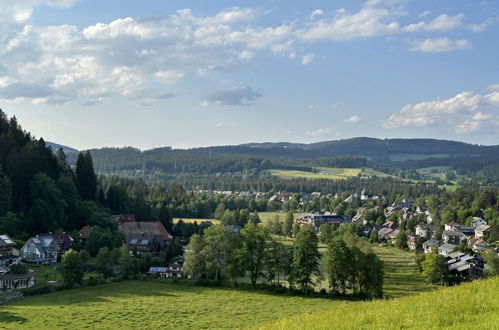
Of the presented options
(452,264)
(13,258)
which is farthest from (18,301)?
(452,264)

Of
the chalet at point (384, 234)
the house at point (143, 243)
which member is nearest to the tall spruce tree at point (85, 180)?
the house at point (143, 243)

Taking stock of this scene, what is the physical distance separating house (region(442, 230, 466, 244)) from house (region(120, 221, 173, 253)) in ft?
180

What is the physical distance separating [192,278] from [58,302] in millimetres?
17860

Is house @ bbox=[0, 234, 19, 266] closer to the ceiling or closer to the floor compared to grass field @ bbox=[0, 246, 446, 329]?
closer to the ceiling

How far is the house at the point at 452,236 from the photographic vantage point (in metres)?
89.8

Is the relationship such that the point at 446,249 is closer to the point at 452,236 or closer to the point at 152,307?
the point at 452,236

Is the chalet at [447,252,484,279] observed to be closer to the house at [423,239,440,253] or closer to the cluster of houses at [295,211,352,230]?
the house at [423,239,440,253]

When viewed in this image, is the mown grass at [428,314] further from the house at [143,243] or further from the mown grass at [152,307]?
the house at [143,243]

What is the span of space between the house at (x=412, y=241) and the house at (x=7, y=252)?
71.3 metres

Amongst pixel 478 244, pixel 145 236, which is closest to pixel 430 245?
pixel 478 244

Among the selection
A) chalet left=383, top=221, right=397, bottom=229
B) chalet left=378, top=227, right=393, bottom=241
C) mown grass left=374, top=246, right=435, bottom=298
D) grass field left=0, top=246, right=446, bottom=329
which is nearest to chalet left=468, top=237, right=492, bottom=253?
mown grass left=374, top=246, right=435, bottom=298

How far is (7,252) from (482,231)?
84467 millimetres

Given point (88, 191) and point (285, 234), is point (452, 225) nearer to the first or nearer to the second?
point (285, 234)

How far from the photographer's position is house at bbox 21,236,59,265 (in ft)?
200
